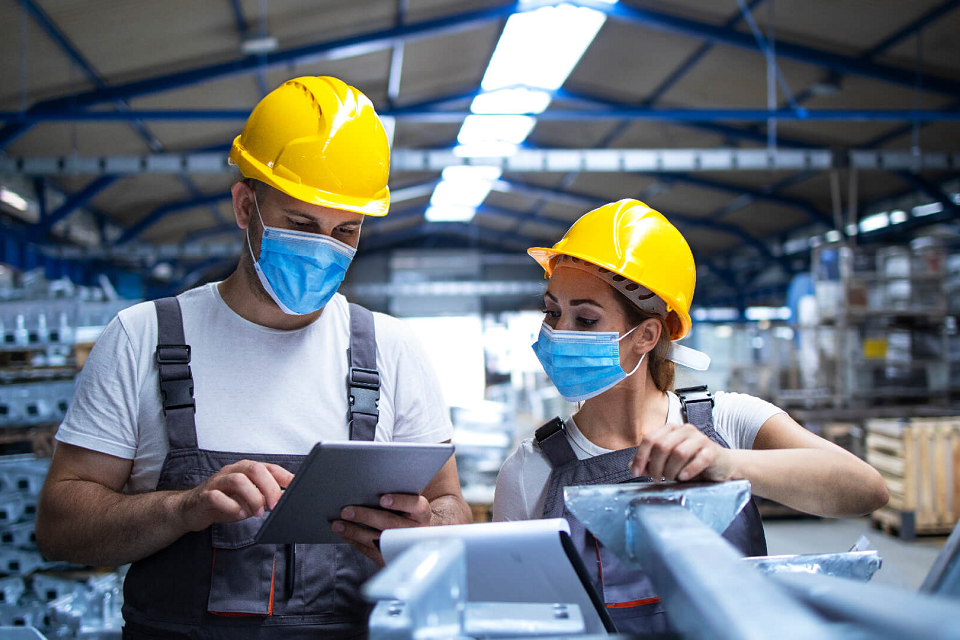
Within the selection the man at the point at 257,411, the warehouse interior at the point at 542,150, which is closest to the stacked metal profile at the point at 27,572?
the warehouse interior at the point at 542,150

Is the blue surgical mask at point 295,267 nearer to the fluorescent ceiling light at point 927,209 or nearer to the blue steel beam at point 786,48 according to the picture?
the blue steel beam at point 786,48

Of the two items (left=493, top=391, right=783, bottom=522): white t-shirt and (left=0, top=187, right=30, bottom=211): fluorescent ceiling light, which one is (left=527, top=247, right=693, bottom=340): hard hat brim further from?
(left=0, top=187, right=30, bottom=211): fluorescent ceiling light

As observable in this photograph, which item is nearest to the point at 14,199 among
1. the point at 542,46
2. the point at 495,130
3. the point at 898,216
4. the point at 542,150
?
the point at 542,150

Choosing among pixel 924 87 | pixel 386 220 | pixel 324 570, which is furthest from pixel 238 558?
pixel 386 220

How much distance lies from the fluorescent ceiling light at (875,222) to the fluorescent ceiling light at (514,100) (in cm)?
769

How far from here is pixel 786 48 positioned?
29.0ft

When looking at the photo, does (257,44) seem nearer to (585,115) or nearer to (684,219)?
(585,115)

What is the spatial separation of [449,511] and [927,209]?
14.4m

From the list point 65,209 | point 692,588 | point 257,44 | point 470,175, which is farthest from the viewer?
point 470,175

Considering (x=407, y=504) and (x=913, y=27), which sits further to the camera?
(x=913, y=27)

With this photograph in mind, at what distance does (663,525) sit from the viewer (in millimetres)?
813

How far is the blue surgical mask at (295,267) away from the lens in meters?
1.74

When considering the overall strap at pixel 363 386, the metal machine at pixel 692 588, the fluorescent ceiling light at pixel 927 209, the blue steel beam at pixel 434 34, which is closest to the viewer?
the metal machine at pixel 692 588

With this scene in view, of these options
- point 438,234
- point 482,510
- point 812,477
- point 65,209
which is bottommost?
point 482,510
